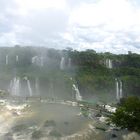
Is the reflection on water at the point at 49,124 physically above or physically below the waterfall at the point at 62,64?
below

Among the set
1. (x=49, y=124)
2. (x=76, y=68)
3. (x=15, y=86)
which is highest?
A: (x=76, y=68)

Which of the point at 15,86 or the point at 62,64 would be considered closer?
the point at 15,86

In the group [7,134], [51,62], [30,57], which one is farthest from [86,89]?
[7,134]

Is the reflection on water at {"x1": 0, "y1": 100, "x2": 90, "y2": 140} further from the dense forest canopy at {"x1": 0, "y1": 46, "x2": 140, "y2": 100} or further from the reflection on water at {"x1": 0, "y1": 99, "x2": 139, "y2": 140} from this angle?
the dense forest canopy at {"x1": 0, "y1": 46, "x2": 140, "y2": 100}

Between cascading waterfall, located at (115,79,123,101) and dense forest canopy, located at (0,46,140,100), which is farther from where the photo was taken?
dense forest canopy, located at (0,46,140,100)

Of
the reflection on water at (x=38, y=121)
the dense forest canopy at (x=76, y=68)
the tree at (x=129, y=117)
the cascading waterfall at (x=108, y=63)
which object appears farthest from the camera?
the cascading waterfall at (x=108, y=63)

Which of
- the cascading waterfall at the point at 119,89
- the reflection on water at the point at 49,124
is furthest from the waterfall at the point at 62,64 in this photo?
the reflection on water at the point at 49,124

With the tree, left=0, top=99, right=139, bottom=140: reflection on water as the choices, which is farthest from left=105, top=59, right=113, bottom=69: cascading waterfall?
the tree

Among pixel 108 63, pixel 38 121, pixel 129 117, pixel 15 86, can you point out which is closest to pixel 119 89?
pixel 108 63

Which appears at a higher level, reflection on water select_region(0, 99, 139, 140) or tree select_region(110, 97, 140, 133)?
tree select_region(110, 97, 140, 133)

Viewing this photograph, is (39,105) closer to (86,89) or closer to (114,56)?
(86,89)

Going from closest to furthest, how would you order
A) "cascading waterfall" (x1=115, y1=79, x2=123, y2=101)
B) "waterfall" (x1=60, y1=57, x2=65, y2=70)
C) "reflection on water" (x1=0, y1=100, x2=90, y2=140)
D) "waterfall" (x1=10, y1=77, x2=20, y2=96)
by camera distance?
"reflection on water" (x1=0, y1=100, x2=90, y2=140) → "waterfall" (x1=10, y1=77, x2=20, y2=96) → "cascading waterfall" (x1=115, y1=79, x2=123, y2=101) → "waterfall" (x1=60, y1=57, x2=65, y2=70)

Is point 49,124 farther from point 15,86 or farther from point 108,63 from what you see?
point 108,63

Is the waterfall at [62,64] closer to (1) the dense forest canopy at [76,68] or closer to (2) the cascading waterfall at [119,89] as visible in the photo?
(1) the dense forest canopy at [76,68]
